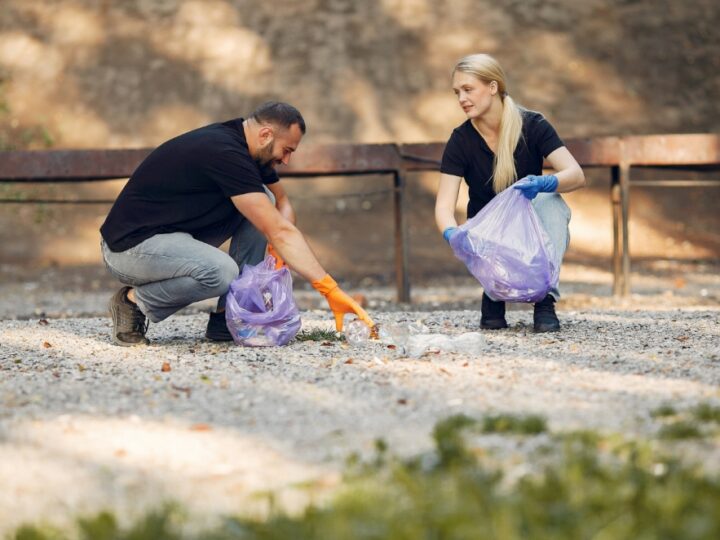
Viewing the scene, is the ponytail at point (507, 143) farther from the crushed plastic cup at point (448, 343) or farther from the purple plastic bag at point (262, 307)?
the purple plastic bag at point (262, 307)

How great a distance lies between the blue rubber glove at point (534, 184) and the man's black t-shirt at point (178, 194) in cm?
118

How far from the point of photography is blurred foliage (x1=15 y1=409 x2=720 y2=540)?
7.64ft

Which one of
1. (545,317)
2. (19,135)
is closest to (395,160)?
(545,317)

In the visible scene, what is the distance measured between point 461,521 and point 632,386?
1.61 meters

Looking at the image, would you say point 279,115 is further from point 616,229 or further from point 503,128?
point 616,229

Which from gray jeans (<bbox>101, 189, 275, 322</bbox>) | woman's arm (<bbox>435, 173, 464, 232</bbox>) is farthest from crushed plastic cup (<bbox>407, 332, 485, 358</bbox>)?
gray jeans (<bbox>101, 189, 275, 322</bbox>)

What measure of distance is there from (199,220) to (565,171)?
1730 millimetres

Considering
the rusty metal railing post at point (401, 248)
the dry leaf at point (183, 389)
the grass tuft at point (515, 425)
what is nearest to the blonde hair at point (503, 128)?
the dry leaf at point (183, 389)

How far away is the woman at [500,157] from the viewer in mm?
5203

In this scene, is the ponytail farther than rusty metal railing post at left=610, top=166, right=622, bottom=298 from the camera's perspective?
No

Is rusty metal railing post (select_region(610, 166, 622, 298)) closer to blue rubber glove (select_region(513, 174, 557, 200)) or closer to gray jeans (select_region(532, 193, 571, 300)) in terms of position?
gray jeans (select_region(532, 193, 571, 300))

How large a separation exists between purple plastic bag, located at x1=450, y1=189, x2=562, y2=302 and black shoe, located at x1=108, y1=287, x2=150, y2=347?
1523mm

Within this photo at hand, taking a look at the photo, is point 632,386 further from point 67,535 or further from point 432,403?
point 67,535

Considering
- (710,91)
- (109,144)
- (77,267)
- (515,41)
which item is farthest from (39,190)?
(710,91)
